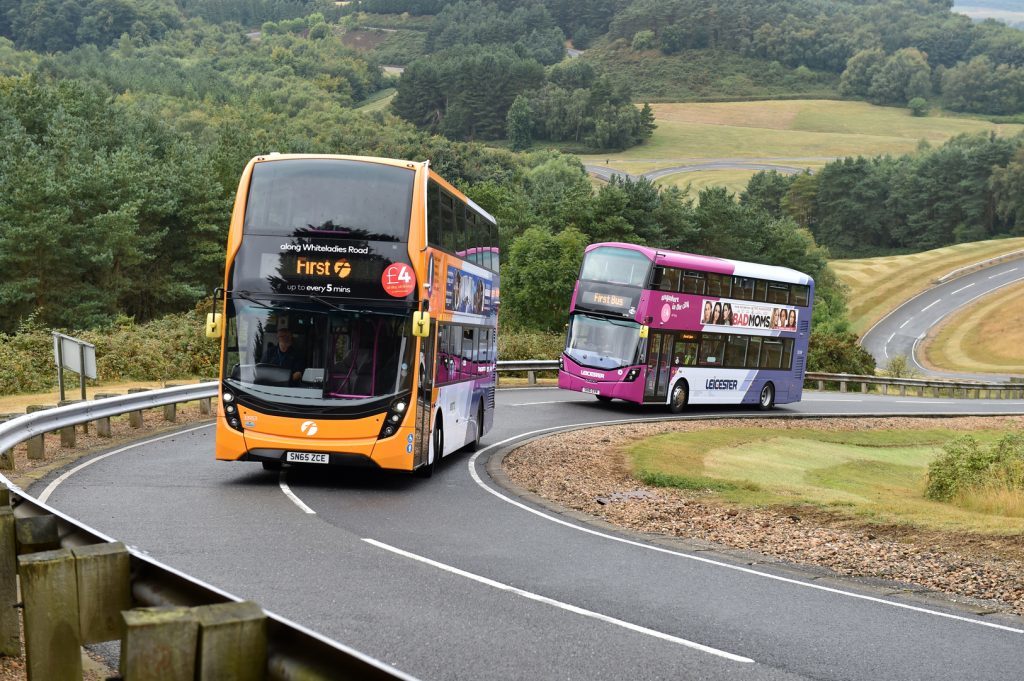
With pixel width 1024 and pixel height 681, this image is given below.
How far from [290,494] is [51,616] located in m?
11.0

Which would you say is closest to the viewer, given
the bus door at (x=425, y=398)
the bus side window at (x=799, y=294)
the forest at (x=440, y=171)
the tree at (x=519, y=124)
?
the bus door at (x=425, y=398)

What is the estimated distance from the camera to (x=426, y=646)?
797 centimetres

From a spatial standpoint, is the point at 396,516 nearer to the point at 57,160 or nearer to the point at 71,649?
the point at 71,649

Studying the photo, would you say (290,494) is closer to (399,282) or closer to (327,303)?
(327,303)

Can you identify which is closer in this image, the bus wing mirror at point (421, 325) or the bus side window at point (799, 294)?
the bus wing mirror at point (421, 325)

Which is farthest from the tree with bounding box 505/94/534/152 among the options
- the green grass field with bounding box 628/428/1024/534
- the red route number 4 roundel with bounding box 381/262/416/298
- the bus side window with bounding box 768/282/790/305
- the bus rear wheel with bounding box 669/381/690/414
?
the red route number 4 roundel with bounding box 381/262/416/298

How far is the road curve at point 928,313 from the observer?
85250mm

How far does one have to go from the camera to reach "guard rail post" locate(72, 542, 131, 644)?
4.53 metres

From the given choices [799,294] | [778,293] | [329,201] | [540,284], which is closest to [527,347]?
[799,294]

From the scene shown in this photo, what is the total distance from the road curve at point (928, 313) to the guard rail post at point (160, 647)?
75.4 meters

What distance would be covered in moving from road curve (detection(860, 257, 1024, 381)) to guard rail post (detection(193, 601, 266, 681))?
247ft

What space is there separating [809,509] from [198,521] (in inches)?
308

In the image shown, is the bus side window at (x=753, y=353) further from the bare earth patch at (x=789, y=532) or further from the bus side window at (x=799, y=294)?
the bare earth patch at (x=789, y=532)

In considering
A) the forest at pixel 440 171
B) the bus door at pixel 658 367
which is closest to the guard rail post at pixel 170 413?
the bus door at pixel 658 367
